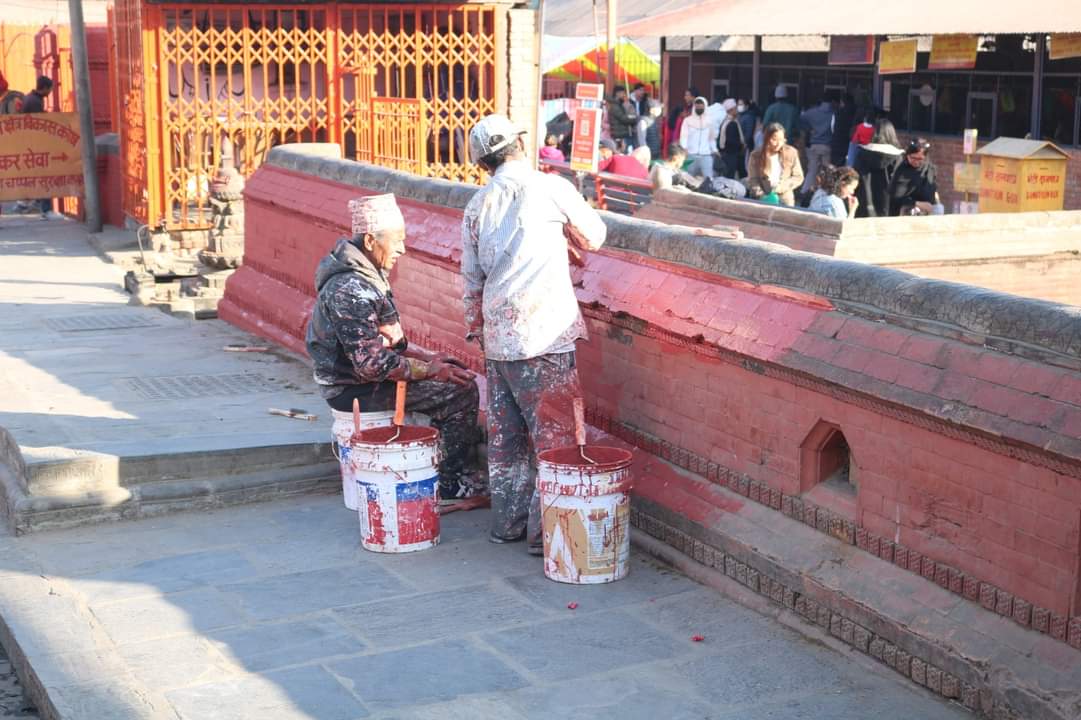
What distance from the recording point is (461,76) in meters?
18.4

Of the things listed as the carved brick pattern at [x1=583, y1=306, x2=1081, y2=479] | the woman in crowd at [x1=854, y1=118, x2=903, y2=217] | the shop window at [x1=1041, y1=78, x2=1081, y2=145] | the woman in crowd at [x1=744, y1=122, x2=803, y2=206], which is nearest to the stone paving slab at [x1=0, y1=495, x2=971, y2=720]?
the carved brick pattern at [x1=583, y1=306, x2=1081, y2=479]

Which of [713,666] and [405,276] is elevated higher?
[405,276]

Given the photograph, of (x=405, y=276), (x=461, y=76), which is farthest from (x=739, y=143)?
(x=405, y=276)

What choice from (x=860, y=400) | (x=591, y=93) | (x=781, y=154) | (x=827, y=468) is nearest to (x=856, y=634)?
(x=827, y=468)

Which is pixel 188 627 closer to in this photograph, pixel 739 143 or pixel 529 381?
pixel 529 381

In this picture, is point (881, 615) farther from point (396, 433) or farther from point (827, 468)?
point (396, 433)

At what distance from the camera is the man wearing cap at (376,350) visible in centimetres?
688

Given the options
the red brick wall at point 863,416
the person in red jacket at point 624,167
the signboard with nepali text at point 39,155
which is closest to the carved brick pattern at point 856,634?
the red brick wall at point 863,416

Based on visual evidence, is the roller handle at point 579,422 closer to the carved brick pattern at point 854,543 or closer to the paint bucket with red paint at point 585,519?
the paint bucket with red paint at point 585,519

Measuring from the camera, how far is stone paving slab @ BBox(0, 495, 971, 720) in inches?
191

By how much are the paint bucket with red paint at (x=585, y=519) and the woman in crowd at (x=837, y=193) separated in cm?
700

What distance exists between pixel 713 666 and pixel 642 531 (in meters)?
1.42

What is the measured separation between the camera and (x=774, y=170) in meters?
15.4

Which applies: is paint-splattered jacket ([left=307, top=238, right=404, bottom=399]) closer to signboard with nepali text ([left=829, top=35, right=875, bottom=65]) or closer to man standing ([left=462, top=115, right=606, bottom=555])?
man standing ([left=462, top=115, right=606, bottom=555])
